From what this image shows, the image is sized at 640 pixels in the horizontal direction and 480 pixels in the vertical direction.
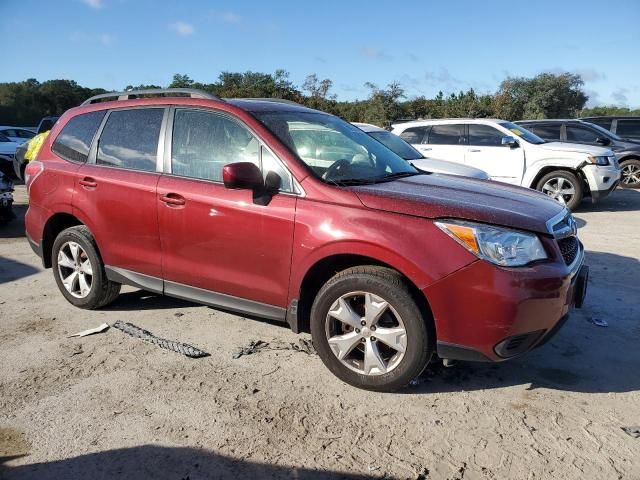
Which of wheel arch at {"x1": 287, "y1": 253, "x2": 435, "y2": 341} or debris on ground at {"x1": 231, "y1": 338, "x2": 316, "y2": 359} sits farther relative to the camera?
debris on ground at {"x1": 231, "y1": 338, "x2": 316, "y2": 359}

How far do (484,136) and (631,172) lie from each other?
522 centimetres

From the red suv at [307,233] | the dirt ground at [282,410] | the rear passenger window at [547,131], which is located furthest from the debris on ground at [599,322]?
the rear passenger window at [547,131]

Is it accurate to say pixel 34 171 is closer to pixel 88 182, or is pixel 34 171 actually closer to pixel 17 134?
pixel 88 182

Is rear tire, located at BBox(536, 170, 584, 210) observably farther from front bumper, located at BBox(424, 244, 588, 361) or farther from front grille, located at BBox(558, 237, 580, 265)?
front bumper, located at BBox(424, 244, 588, 361)

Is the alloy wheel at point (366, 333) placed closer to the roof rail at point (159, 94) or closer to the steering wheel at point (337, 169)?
the steering wheel at point (337, 169)

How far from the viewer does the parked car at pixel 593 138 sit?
12188mm

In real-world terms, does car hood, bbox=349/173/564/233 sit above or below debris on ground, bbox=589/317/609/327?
above

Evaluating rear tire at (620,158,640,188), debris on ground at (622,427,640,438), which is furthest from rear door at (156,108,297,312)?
rear tire at (620,158,640,188)

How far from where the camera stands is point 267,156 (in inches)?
141

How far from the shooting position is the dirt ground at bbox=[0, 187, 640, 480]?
2609 mm

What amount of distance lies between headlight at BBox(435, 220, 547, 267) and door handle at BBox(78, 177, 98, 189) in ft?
9.42

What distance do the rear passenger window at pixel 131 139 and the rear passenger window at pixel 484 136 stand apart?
25.0ft

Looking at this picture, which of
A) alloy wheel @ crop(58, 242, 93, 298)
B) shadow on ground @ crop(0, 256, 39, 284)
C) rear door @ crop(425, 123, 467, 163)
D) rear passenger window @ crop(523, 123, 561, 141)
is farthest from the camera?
rear passenger window @ crop(523, 123, 561, 141)

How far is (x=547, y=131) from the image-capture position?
12539mm
